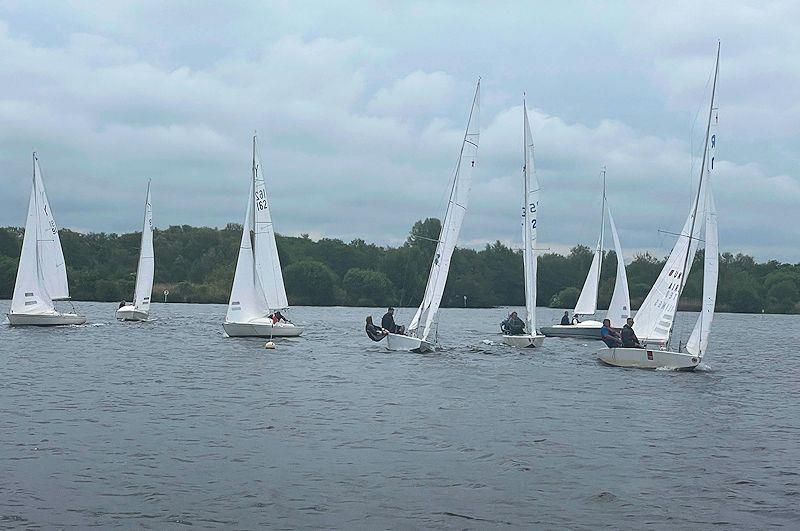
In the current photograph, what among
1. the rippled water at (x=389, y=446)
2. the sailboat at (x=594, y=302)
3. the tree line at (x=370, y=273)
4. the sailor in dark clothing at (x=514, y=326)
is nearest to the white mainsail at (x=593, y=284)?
the sailboat at (x=594, y=302)

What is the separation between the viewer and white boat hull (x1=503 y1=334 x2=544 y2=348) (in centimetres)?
3922

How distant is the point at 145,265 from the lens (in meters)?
54.8

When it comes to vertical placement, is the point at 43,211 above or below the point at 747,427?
above

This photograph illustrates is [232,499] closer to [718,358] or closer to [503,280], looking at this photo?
[718,358]

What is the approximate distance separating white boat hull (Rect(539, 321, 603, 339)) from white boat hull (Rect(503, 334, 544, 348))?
866 cm

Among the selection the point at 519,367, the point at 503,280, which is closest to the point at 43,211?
the point at 519,367

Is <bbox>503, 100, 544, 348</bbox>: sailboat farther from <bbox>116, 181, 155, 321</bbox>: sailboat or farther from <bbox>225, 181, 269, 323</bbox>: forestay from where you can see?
<bbox>116, 181, 155, 321</bbox>: sailboat

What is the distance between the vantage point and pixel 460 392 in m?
23.9

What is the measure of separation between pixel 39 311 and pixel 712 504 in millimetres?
36818

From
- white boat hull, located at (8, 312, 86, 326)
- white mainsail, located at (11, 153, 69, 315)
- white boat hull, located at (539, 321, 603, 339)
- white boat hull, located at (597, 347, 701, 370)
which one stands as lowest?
white boat hull, located at (8, 312, 86, 326)

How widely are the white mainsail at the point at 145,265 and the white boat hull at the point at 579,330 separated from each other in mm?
22440

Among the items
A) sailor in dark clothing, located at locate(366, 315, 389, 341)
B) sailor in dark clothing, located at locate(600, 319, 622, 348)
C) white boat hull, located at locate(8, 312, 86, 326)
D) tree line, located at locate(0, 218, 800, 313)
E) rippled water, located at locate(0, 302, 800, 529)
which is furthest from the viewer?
tree line, located at locate(0, 218, 800, 313)

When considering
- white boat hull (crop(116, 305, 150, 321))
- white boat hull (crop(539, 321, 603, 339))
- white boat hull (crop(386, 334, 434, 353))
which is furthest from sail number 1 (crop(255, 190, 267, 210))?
white boat hull (crop(116, 305, 150, 321))

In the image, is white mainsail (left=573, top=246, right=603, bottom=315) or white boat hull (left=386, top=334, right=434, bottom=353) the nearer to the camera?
white boat hull (left=386, top=334, right=434, bottom=353)
